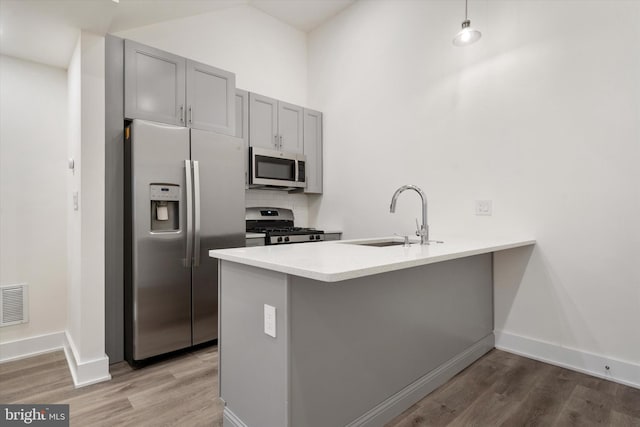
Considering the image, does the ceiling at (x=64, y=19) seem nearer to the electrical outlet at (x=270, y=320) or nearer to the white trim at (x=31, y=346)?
the electrical outlet at (x=270, y=320)

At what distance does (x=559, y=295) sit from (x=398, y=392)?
58.4 inches

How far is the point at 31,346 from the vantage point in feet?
8.68

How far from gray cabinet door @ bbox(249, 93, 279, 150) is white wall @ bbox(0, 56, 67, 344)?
1.64m

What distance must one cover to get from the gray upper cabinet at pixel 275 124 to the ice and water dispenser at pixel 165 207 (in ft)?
4.15

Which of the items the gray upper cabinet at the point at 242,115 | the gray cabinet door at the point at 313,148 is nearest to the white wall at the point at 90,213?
the gray upper cabinet at the point at 242,115

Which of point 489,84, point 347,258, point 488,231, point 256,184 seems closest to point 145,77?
point 256,184

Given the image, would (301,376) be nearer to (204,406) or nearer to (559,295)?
(204,406)

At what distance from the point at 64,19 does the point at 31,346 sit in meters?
2.45

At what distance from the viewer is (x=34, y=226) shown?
2705 mm

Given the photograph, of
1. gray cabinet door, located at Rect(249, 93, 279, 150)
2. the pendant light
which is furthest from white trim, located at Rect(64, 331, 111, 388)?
the pendant light

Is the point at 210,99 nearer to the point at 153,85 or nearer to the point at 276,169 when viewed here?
the point at 153,85

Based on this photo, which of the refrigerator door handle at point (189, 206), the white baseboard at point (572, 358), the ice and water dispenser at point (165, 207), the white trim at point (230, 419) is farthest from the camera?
the refrigerator door handle at point (189, 206)

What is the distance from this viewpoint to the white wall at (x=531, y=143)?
2.14 metres

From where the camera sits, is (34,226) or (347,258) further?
(34,226)
